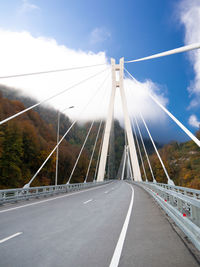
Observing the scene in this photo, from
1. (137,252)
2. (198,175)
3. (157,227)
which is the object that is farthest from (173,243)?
(198,175)

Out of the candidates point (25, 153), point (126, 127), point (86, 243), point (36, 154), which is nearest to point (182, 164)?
point (126, 127)

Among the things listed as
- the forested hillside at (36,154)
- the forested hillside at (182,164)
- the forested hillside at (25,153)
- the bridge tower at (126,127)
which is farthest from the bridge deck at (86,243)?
the forested hillside at (182,164)

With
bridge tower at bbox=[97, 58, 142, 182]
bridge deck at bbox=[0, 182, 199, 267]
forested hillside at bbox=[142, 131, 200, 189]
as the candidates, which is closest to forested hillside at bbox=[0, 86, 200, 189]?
forested hillside at bbox=[142, 131, 200, 189]

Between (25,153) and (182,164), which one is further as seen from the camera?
→ (182,164)

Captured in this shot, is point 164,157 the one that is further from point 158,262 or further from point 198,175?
point 158,262

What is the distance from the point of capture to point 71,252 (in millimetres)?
4953

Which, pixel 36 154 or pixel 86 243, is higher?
pixel 36 154

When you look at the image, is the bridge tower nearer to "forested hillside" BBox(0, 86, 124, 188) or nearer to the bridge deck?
"forested hillside" BBox(0, 86, 124, 188)

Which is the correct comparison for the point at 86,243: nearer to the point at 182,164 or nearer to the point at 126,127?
the point at 126,127

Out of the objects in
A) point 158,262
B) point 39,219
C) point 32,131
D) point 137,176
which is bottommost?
point 158,262

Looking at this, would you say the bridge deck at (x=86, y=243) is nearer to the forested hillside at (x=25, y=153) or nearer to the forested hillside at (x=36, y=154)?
the forested hillside at (x=25, y=153)

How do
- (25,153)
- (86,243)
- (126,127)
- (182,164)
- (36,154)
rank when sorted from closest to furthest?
(86,243)
(126,127)
(25,153)
(36,154)
(182,164)

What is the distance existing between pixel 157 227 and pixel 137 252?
9.04 ft

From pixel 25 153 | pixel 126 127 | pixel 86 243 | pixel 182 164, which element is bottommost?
pixel 86 243
